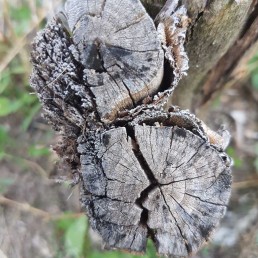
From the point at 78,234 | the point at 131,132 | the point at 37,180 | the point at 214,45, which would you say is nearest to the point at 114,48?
the point at 131,132

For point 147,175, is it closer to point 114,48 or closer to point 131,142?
point 131,142

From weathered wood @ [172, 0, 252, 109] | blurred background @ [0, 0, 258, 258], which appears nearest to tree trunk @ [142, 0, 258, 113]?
→ weathered wood @ [172, 0, 252, 109]

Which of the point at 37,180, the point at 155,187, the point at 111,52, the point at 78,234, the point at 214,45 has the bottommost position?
the point at 37,180

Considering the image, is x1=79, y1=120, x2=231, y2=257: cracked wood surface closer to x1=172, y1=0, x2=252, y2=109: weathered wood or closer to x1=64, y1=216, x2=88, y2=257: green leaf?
x1=172, y1=0, x2=252, y2=109: weathered wood

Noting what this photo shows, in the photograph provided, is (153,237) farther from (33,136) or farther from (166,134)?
(33,136)

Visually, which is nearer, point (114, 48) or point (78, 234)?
point (114, 48)

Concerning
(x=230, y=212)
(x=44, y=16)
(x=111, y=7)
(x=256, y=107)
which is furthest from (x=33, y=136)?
(x=111, y=7)
